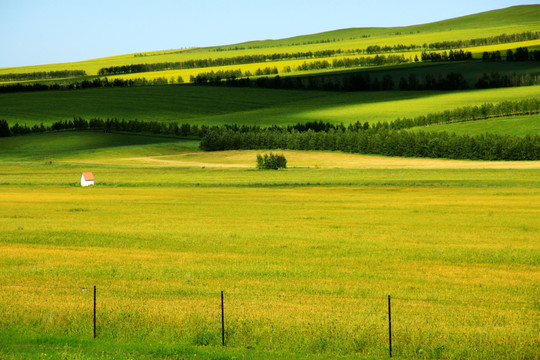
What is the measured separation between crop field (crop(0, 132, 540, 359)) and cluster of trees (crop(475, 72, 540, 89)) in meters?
99.9

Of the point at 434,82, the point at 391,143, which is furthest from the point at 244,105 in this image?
the point at 391,143

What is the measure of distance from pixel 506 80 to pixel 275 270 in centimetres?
15425

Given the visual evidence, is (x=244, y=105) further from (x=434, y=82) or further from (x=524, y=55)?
(x=524, y=55)

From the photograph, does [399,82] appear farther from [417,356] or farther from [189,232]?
[417,356]

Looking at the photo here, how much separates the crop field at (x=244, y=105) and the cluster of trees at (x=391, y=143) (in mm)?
23791

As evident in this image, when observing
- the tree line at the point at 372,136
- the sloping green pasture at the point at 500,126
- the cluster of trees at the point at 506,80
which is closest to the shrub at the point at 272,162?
the tree line at the point at 372,136

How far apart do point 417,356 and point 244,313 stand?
218 inches

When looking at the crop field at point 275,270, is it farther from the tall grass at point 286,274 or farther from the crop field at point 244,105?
the crop field at point 244,105

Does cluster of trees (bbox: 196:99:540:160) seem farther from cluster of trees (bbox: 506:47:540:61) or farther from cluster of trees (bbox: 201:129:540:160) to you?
cluster of trees (bbox: 506:47:540:61)

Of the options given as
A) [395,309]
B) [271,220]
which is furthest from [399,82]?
[395,309]

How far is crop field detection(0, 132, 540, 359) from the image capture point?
1806 centimetres

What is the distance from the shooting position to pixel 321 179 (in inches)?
3337

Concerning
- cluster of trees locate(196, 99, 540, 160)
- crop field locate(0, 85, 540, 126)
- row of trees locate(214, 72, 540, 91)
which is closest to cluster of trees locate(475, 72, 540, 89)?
row of trees locate(214, 72, 540, 91)

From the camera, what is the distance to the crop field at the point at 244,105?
158m
